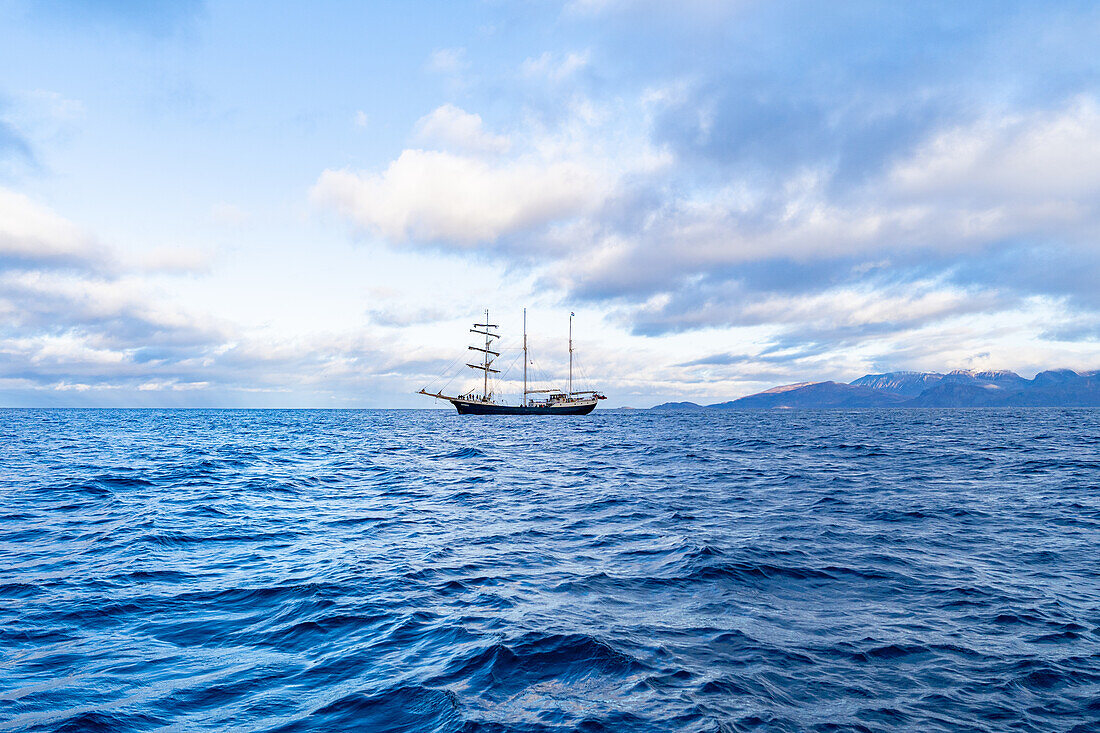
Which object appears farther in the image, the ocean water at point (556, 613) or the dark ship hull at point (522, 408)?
the dark ship hull at point (522, 408)

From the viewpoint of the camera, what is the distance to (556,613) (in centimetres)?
899

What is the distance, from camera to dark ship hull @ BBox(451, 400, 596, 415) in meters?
144

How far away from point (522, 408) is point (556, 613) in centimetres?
13814

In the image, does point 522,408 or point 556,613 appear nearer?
point 556,613

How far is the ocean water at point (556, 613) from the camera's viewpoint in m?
6.11

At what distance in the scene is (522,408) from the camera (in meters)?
147

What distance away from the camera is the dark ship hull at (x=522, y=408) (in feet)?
474

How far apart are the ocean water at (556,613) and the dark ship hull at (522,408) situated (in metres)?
124

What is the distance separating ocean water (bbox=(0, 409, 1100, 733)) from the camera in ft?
20.0

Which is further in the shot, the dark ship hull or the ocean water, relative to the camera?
the dark ship hull

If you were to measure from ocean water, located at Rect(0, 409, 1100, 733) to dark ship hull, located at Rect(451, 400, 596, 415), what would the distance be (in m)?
124

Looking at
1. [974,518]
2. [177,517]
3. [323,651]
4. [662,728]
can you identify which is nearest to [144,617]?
[323,651]

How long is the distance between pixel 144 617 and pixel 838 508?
18.5m

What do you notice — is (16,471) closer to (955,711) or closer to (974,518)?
(955,711)
